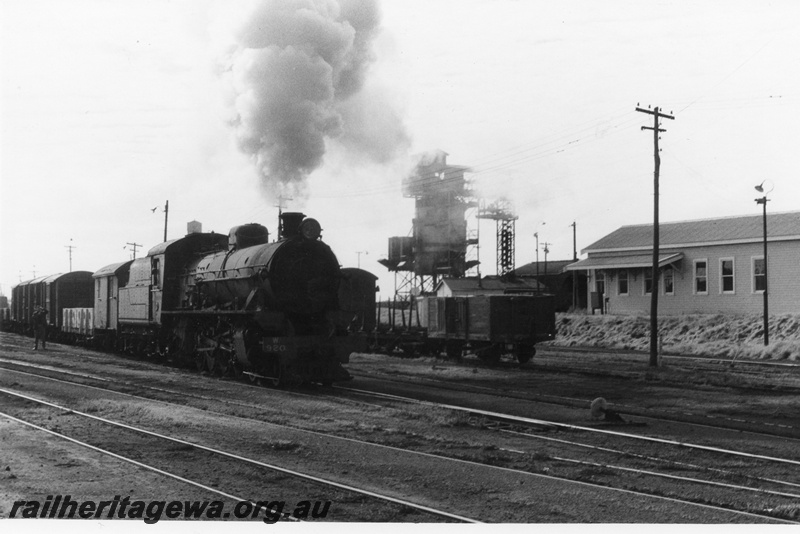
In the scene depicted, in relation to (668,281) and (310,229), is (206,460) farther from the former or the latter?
(668,281)

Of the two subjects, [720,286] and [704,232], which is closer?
[720,286]

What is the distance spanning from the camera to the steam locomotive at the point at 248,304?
16.0m

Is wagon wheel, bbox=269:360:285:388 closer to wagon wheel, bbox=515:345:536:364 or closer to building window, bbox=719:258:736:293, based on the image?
wagon wheel, bbox=515:345:536:364

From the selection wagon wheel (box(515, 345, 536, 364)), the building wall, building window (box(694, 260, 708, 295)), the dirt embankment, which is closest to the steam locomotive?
wagon wheel (box(515, 345, 536, 364))

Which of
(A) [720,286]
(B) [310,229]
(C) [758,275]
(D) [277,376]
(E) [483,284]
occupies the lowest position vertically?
(D) [277,376]

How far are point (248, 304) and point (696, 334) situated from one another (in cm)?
2169

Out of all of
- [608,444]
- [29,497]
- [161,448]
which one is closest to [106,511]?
[29,497]

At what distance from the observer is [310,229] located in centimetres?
1661

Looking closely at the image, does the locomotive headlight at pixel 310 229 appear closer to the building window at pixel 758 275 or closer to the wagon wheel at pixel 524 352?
the wagon wheel at pixel 524 352

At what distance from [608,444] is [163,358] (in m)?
15.8

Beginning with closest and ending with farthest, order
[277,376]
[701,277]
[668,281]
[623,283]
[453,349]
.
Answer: [277,376] → [453,349] → [701,277] → [668,281] → [623,283]

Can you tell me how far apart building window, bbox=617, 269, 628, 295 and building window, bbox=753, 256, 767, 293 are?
671cm

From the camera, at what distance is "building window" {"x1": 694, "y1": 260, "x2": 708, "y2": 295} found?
3347 cm

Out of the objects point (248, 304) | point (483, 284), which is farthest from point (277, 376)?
point (483, 284)
